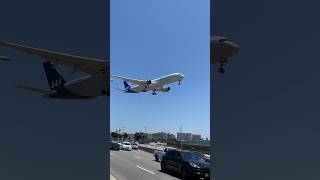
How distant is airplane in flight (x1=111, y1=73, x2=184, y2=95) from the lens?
602cm

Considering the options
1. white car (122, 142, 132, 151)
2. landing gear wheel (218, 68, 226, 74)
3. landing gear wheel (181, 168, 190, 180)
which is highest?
landing gear wheel (218, 68, 226, 74)

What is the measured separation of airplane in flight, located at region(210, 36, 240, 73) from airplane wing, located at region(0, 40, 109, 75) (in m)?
1.51

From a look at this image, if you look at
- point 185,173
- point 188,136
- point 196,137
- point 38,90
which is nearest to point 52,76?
point 38,90

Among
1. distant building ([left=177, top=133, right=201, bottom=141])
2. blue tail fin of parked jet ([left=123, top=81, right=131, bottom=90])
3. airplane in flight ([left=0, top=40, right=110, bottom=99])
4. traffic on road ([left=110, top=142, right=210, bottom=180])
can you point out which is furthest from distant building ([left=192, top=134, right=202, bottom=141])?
airplane in flight ([left=0, top=40, right=110, bottom=99])

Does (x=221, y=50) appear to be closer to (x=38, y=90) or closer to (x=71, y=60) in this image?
(x=71, y=60)

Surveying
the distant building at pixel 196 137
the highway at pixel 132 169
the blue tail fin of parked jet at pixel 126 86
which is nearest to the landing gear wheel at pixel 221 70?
the distant building at pixel 196 137

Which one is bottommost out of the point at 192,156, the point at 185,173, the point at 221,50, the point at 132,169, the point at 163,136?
the point at 185,173

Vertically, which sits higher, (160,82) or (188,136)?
(160,82)

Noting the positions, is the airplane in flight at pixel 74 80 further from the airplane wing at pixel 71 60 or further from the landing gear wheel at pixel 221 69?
the landing gear wheel at pixel 221 69

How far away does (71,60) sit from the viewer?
5.65 m

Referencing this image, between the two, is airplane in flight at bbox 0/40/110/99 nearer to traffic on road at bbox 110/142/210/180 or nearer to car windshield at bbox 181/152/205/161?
traffic on road at bbox 110/142/210/180

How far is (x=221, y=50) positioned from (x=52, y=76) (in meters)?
2.27

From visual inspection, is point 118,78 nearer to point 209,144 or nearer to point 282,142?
point 209,144

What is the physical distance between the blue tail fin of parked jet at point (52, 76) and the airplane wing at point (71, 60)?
8 cm
